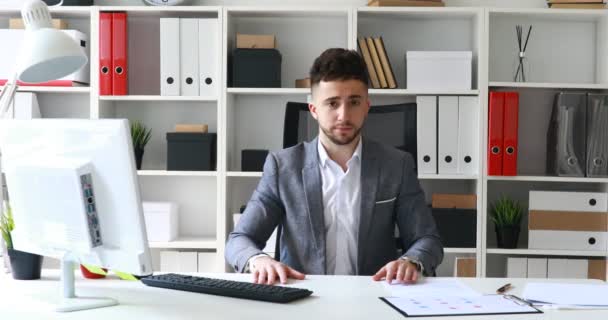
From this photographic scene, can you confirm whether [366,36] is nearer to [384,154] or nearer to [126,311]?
[384,154]

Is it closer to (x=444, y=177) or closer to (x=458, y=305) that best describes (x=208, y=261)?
(x=444, y=177)

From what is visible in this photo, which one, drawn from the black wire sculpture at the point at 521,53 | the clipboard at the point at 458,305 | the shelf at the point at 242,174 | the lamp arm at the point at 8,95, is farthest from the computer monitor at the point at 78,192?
the black wire sculpture at the point at 521,53

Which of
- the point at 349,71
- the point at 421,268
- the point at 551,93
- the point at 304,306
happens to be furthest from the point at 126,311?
the point at 551,93

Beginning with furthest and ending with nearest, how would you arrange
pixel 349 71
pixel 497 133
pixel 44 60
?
pixel 497 133 → pixel 349 71 → pixel 44 60

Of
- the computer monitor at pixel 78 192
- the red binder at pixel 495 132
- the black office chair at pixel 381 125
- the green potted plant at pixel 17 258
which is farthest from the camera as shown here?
the red binder at pixel 495 132

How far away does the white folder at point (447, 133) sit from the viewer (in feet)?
11.8

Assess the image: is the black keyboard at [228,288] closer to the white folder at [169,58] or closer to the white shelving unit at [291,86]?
the white shelving unit at [291,86]

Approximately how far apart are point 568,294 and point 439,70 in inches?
80.3

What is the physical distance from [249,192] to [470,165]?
1151 millimetres

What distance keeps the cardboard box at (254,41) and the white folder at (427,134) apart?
0.77 m

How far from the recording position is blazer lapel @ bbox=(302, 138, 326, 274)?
2242mm

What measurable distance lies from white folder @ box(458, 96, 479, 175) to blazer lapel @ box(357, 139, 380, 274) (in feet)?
4.59

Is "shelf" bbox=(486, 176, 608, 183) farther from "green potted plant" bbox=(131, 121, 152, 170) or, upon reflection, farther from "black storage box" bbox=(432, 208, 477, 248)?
"green potted plant" bbox=(131, 121, 152, 170)

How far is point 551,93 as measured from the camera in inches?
152
